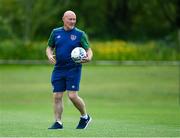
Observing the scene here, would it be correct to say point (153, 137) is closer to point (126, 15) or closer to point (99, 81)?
point (99, 81)

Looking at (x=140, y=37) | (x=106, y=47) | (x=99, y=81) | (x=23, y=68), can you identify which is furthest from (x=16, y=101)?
(x=140, y=37)

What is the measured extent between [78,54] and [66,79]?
588 mm

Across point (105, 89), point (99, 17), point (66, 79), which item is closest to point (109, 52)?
point (105, 89)

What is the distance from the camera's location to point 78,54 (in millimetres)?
14633

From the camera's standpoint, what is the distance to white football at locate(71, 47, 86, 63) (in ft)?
48.0

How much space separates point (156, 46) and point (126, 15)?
16.0 m

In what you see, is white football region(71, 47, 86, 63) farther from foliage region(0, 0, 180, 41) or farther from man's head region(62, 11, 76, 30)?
foliage region(0, 0, 180, 41)

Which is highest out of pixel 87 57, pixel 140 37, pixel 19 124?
pixel 87 57

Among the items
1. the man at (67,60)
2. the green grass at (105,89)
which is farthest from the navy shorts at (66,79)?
the green grass at (105,89)

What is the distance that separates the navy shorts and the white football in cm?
31

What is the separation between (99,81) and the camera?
4109cm

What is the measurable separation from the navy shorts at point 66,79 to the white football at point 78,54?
0.31m

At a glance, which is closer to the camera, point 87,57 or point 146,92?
point 87,57

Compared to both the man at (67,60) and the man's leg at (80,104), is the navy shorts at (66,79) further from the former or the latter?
the man's leg at (80,104)
